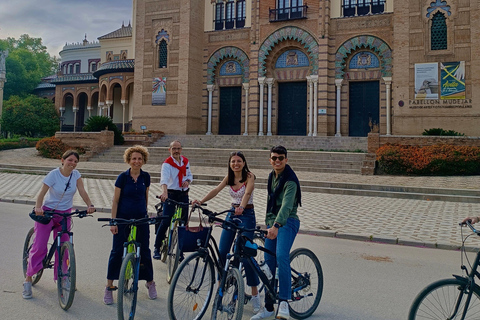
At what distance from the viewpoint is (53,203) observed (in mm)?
4379

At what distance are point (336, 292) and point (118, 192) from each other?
268 centimetres

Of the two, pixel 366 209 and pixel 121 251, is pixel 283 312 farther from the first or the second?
pixel 366 209

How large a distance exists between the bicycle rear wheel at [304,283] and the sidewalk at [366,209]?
11.3ft

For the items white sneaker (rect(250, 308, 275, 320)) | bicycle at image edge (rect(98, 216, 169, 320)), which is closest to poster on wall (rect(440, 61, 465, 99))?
white sneaker (rect(250, 308, 275, 320))

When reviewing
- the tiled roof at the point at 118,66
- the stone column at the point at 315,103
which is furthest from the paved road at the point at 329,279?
the tiled roof at the point at 118,66

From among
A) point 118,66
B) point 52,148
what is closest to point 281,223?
point 52,148

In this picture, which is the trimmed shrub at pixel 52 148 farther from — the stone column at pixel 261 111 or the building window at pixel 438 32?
the building window at pixel 438 32

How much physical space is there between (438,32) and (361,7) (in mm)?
4842

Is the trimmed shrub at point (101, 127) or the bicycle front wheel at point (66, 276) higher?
the trimmed shrub at point (101, 127)

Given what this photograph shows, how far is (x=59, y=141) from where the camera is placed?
77.4ft

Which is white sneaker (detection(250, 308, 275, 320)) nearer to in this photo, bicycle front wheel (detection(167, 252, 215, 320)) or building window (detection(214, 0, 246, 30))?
bicycle front wheel (detection(167, 252, 215, 320))

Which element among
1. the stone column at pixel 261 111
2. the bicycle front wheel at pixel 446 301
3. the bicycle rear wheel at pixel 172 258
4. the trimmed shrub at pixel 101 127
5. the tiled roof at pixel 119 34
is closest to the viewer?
the bicycle front wheel at pixel 446 301

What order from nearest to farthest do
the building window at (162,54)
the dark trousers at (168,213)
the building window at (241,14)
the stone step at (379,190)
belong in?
the dark trousers at (168,213), the stone step at (379,190), the building window at (241,14), the building window at (162,54)

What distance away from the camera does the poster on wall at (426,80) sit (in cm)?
2059
